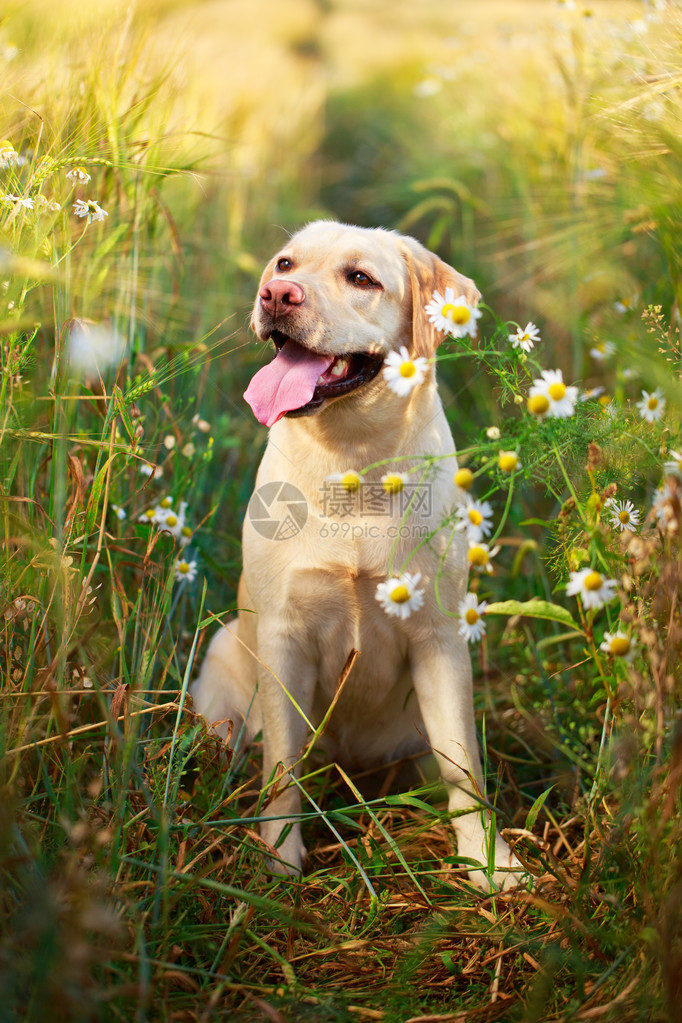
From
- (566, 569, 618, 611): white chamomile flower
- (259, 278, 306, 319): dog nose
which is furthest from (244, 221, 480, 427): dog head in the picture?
(566, 569, 618, 611): white chamomile flower

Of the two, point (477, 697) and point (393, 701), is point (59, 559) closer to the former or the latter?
A: point (393, 701)

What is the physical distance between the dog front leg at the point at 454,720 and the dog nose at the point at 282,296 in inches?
34.8

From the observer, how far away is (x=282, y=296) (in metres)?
1.90

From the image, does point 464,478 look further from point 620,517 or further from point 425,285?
point 425,285

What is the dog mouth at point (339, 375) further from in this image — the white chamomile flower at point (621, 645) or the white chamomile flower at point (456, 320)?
the white chamomile flower at point (621, 645)

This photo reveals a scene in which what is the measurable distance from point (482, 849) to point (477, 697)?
2.11ft

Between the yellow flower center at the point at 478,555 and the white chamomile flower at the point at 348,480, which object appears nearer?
the yellow flower center at the point at 478,555

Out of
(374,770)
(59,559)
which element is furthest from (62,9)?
(374,770)

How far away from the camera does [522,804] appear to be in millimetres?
2129

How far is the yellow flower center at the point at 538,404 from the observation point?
1.40 m

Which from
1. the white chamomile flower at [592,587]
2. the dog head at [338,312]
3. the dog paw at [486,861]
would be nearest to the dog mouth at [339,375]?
the dog head at [338,312]

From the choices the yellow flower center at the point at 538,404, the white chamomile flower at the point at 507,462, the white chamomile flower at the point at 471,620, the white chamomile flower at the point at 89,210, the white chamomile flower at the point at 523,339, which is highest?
the white chamomile flower at the point at 89,210

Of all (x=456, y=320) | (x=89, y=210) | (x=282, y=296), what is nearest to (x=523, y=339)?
(x=456, y=320)

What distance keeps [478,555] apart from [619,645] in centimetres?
33
